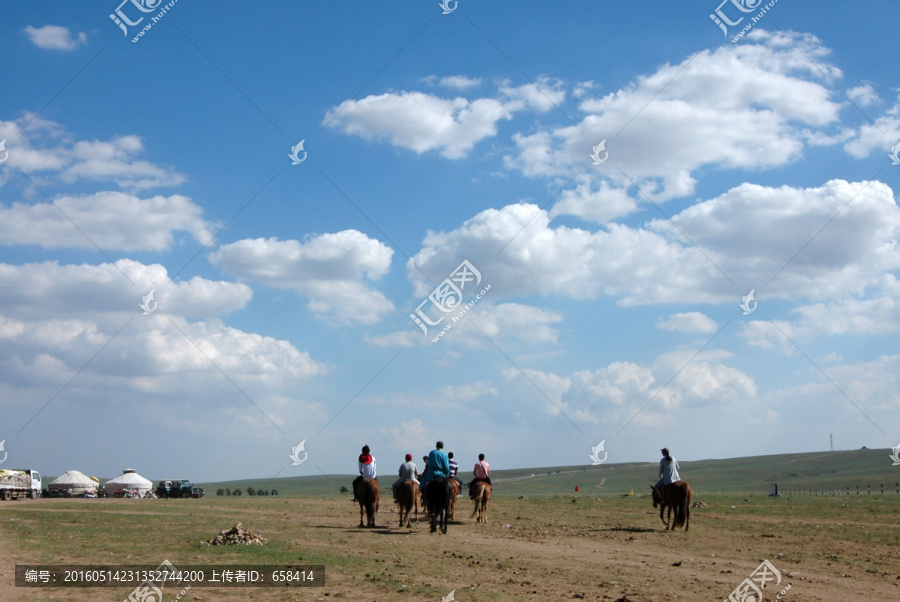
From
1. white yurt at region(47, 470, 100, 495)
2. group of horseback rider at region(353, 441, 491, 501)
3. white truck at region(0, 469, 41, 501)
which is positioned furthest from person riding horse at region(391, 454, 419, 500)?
white yurt at region(47, 470, 100, 495)

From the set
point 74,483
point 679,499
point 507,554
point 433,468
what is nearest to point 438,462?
point 433,468

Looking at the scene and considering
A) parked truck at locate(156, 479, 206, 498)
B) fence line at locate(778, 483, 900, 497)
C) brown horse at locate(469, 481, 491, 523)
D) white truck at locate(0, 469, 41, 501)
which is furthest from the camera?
parked truck at locate(156, 479, 206, 498)

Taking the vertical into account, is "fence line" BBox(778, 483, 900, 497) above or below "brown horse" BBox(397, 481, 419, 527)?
below

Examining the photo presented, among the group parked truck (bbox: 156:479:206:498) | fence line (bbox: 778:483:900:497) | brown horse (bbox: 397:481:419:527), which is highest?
brown horse (bbox: 397:481:419:527)

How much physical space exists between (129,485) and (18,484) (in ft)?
32.0

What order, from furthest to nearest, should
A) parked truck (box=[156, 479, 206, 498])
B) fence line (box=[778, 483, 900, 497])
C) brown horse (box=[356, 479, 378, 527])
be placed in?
parked truck (box=[156, 479, 206, 498])
fence line (box=[778, 483, 900, 497])
brown horse (box=[356, 479, 378, 527])

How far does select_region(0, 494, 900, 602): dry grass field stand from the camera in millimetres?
12758

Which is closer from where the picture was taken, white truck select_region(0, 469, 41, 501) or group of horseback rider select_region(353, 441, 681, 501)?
group of horseback rider select_region(353, 441, 681, 501)

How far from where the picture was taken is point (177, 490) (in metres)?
70.6

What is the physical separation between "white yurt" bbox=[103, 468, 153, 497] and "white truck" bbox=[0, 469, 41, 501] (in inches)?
235

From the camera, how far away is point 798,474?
Answer: 11462 cm

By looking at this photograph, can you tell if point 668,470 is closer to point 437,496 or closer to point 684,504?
point 684,504

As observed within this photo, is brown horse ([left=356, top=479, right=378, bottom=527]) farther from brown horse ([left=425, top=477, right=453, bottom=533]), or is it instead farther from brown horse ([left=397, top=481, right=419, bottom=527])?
brown horse ([left=425, top=477, right=453, bottom=533])

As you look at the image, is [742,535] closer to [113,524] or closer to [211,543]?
[211,543]
